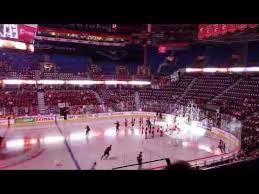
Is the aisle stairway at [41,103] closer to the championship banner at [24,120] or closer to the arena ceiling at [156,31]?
the championship banner at [24,120]

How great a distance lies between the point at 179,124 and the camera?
30.7m

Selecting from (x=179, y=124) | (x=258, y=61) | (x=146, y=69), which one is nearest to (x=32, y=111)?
(x=179, y=124)

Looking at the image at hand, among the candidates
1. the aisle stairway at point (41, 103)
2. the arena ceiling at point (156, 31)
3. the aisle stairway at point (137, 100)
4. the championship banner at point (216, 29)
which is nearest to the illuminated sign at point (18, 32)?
the championship banner at point (216, 29)

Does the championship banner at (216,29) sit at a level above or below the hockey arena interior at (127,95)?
above

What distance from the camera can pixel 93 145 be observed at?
2180cm

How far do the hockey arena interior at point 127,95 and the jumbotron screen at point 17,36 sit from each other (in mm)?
68

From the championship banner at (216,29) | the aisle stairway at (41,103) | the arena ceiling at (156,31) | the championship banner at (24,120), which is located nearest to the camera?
the championship banner at (216,29)

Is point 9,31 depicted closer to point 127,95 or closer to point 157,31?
point 127,95

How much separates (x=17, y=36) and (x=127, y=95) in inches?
1008

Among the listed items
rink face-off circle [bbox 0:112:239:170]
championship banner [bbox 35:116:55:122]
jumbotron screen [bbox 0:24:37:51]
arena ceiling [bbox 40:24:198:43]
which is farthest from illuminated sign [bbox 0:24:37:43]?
arena ceiling [bbox 40:24:198:43]

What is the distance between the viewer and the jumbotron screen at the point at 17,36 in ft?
54.0
